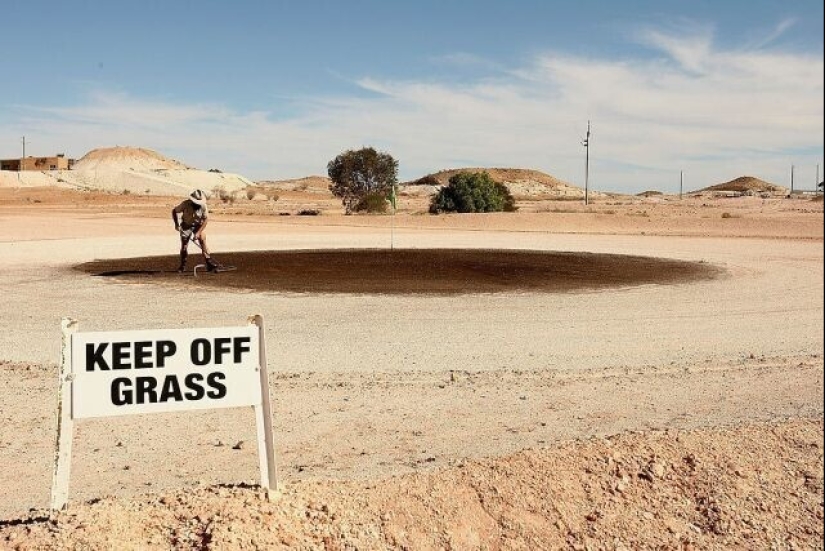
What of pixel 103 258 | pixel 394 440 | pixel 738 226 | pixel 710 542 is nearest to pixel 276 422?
pixel 394 440

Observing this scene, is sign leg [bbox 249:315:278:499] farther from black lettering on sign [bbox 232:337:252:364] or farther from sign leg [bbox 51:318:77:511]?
sign leg [bbox 51:318:77:511]

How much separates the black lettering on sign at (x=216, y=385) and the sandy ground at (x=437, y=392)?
809mm

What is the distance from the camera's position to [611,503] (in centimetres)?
671

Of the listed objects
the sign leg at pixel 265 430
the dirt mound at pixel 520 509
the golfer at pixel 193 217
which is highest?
the golfer at pixel 193 217

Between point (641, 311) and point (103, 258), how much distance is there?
61.7ft

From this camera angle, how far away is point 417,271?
24578 mm

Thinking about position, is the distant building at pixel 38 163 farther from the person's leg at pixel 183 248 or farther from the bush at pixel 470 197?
the person's leg at pixel 183 248

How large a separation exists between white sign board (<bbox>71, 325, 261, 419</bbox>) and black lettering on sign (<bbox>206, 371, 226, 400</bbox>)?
1 cm

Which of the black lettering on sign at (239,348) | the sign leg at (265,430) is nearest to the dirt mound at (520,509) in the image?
the sign leg at (265,430)

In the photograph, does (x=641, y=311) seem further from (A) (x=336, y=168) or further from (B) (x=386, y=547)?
(A) (x=336, y=168)

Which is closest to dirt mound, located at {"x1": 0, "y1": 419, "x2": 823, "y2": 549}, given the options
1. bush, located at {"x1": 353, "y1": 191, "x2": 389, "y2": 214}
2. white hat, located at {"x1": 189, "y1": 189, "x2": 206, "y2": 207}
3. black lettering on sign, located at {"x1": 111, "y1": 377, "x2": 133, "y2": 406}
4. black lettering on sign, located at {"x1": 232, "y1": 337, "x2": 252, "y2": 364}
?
black lettering on sign, located at {"x1": 111, "y1": 377, "x2": 133, "y2": 406}

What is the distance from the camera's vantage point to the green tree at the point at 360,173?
3086 inches

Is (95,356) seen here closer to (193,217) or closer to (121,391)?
(121,391)

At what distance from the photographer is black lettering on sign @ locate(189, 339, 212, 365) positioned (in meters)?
5.85
